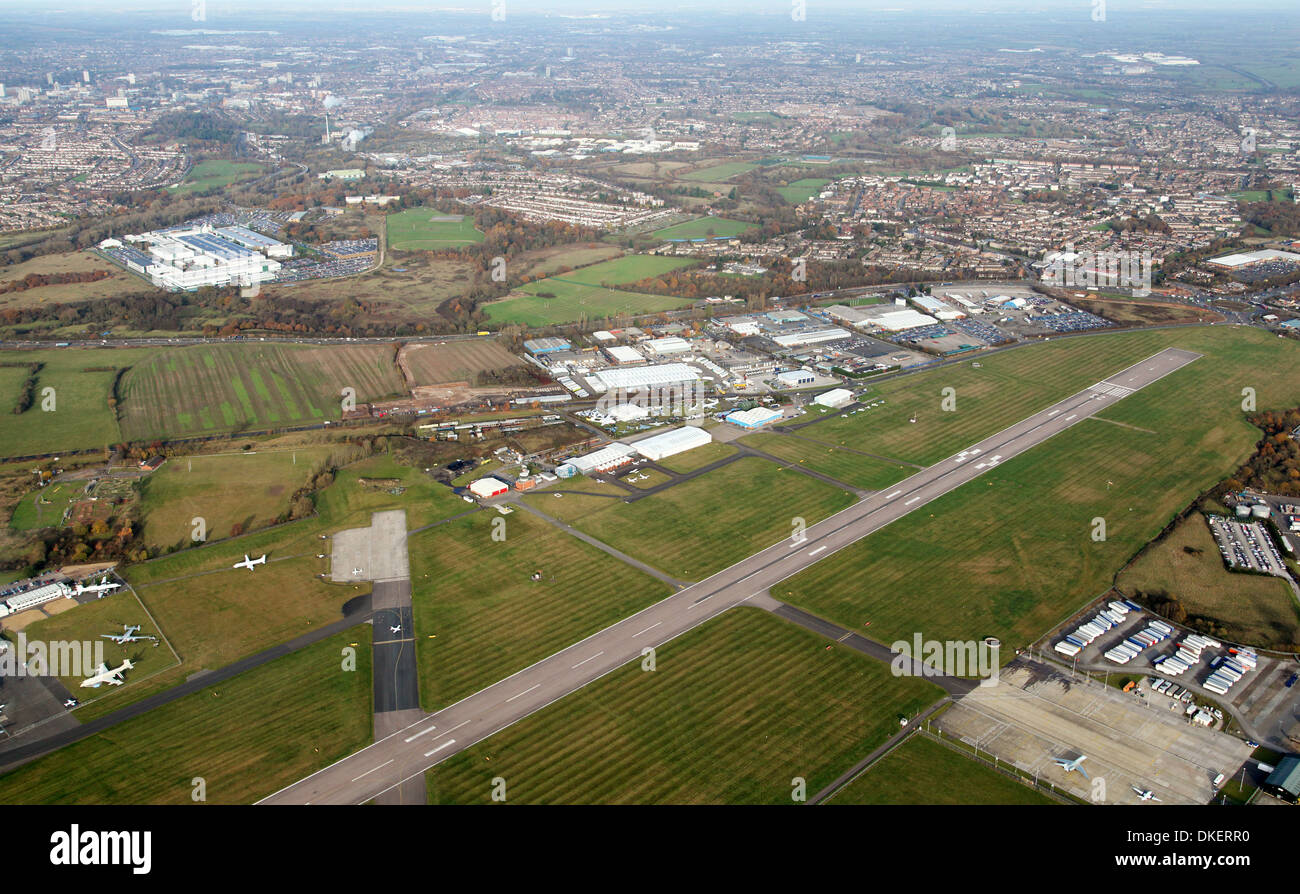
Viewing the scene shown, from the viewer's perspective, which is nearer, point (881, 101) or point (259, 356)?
point (259, 356)

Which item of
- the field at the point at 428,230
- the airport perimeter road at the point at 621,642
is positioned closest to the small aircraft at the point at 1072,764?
the airport perimeter road at the point at 621,642

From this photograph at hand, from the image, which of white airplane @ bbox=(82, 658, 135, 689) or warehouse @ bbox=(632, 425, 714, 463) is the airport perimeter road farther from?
warehouse @ bbox=(632, 425, 714, 463)

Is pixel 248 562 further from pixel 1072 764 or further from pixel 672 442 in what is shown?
pixel 1072 764

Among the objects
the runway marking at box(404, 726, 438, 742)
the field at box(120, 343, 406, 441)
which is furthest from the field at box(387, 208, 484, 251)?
the runway marking at box(404, 726, 438, 742)

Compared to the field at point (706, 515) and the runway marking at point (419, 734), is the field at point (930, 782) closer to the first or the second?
the field at point (706, 515)

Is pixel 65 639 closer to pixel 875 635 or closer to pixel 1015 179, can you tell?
pixel 875 635

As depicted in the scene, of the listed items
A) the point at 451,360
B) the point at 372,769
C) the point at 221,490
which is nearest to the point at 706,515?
the point at 372,769
